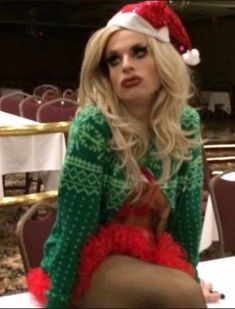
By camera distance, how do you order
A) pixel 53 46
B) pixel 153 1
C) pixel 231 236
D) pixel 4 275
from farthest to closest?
1. pixel 53 46
2. pixel 4 275
3. pixel 231 236
4. pixel 153 1

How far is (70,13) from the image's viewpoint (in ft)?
49.0

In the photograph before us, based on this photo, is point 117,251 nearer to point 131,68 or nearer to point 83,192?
point 83,192

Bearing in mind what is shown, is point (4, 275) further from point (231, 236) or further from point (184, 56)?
point (184, 56)

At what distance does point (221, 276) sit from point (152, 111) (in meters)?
0.51

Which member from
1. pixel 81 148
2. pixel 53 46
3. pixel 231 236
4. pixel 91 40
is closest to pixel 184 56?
pixel 91 40

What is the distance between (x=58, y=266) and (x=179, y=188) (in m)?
0.33

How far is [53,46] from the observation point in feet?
54.3

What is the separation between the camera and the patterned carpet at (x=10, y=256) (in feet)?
10.2

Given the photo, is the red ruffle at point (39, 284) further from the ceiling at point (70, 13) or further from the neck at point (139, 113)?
the ceiling at point (70, 13)

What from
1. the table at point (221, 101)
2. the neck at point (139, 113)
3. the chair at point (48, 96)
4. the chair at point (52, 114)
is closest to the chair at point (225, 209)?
the neck at point (139, 113)

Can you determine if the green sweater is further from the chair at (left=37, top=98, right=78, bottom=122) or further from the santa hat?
the chair at (left=37, top=98, right=78, bottom=122)

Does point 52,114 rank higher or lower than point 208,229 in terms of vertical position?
higher

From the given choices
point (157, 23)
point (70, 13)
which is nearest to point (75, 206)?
point (157, 23)

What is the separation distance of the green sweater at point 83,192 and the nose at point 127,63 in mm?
115
